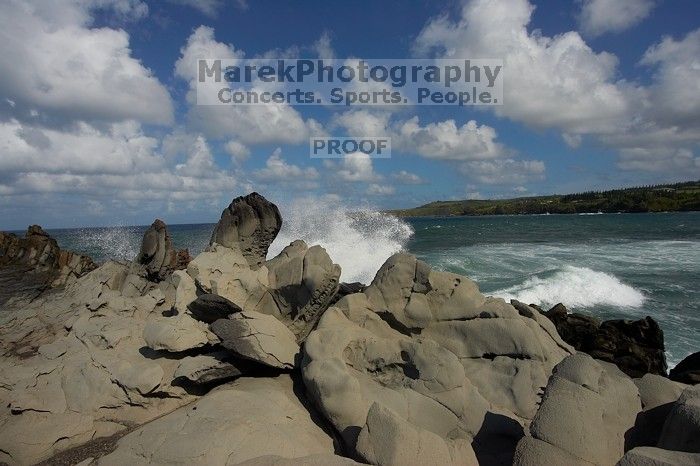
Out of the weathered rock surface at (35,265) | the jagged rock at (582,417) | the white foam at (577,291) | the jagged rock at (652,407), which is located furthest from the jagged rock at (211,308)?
the white foam at (577,291)

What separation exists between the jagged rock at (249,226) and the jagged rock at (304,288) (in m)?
2.08

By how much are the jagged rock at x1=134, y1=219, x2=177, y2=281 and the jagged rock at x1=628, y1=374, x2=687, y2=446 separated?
12.7 metres

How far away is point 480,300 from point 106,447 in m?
Answer: 6.21

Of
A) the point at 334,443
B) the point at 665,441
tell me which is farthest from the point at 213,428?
the point at 665,441

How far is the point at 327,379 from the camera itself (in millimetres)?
6020

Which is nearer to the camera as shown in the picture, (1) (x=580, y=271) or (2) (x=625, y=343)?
(2) (x=625, y=343)

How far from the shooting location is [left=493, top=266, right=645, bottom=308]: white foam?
17531 millimetres

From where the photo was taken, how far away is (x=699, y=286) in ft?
61.6

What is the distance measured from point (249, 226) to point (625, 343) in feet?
30.6

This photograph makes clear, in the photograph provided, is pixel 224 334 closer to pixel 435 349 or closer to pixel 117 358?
pixel 117 358

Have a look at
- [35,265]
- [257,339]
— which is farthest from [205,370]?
[35,265]

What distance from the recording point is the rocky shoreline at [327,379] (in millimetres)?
4695

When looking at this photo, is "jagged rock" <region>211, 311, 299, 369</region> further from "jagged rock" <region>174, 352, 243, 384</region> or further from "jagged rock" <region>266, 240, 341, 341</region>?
"jagged rock" <region>266, 240, 341, 341</region>

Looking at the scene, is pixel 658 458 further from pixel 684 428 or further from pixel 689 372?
pixel 689 372
